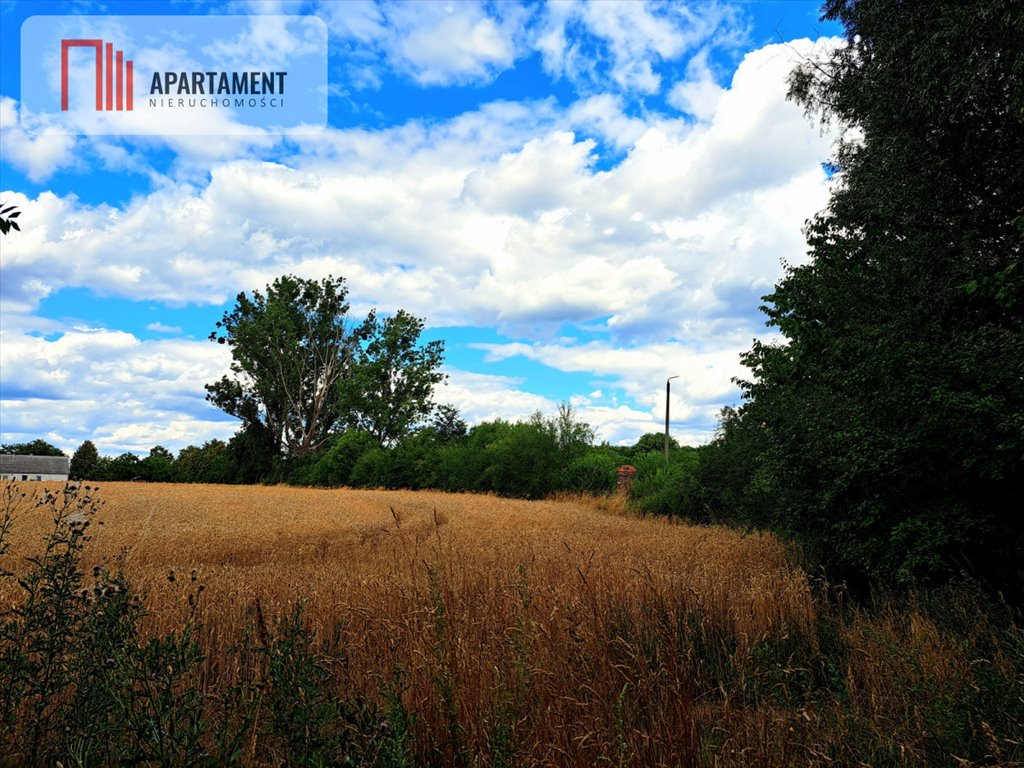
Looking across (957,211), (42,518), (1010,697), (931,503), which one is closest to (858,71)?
(957,211)

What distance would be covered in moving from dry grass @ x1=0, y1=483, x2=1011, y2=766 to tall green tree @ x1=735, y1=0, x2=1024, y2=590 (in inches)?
66.7

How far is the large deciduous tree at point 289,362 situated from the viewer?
50500 mm

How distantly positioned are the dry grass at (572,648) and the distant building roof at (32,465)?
79297 mm

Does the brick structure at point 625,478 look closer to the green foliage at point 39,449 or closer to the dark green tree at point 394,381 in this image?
the dark green tree at point 394,381

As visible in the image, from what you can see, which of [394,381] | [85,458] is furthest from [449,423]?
[85,458]

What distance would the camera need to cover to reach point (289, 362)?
5069 centimetres

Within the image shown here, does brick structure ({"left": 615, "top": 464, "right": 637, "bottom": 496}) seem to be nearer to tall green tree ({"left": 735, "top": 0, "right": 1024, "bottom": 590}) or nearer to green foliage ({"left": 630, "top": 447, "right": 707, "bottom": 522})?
green foliage ({"left": 630, "top": 447, "right": 707, "bottom": 522})

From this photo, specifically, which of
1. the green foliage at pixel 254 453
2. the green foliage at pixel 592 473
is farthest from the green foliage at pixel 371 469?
the green foliage at pixel 592 473

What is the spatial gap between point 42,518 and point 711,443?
1970 centimetres

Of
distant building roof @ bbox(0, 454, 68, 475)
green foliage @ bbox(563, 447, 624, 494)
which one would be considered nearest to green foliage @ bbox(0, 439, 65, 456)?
distant building roof @ bbox(0, 454, 68, 475)

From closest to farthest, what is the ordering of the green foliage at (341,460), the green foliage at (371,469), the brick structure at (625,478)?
the brick structure at (625,478)
the green foliage at (371,469)
the green foliage at (341,460)

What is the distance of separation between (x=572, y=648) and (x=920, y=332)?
8.18 m

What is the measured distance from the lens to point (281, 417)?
176ft

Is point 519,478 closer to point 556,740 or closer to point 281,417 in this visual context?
point 281,417
